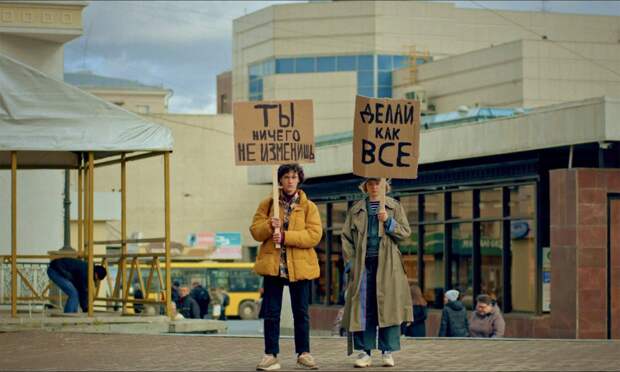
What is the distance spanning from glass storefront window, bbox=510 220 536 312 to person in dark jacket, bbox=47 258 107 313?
10.8m

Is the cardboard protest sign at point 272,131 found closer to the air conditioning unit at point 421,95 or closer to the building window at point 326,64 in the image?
the air conditioning unit at point 421,95

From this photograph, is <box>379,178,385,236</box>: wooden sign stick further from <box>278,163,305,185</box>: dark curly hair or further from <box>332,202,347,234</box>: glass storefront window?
<box>332,202,347,234</box>: glass storefront window

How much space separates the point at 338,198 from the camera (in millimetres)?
39969

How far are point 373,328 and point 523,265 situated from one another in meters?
17.8

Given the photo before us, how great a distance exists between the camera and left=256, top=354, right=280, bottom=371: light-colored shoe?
1330cm

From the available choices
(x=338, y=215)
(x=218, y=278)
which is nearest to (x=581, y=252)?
(x=338, y=215)

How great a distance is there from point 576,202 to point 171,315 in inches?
389

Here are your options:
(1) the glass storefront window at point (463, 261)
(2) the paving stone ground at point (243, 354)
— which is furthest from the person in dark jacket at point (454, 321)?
(1) the glass storefront window at point (463, 261)

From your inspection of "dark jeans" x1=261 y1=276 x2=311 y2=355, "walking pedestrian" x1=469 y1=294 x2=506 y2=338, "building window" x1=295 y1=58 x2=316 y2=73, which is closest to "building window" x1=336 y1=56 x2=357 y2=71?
"building window" x1=295 y1=58 x2=316 y2=73

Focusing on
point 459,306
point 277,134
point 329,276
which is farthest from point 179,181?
point 277,134

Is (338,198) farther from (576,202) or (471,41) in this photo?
(471,41)

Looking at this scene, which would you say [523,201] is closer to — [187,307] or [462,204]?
[462,204]

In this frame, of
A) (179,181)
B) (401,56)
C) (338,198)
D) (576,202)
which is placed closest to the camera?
(576,202)

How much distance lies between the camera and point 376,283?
44.5 ft
